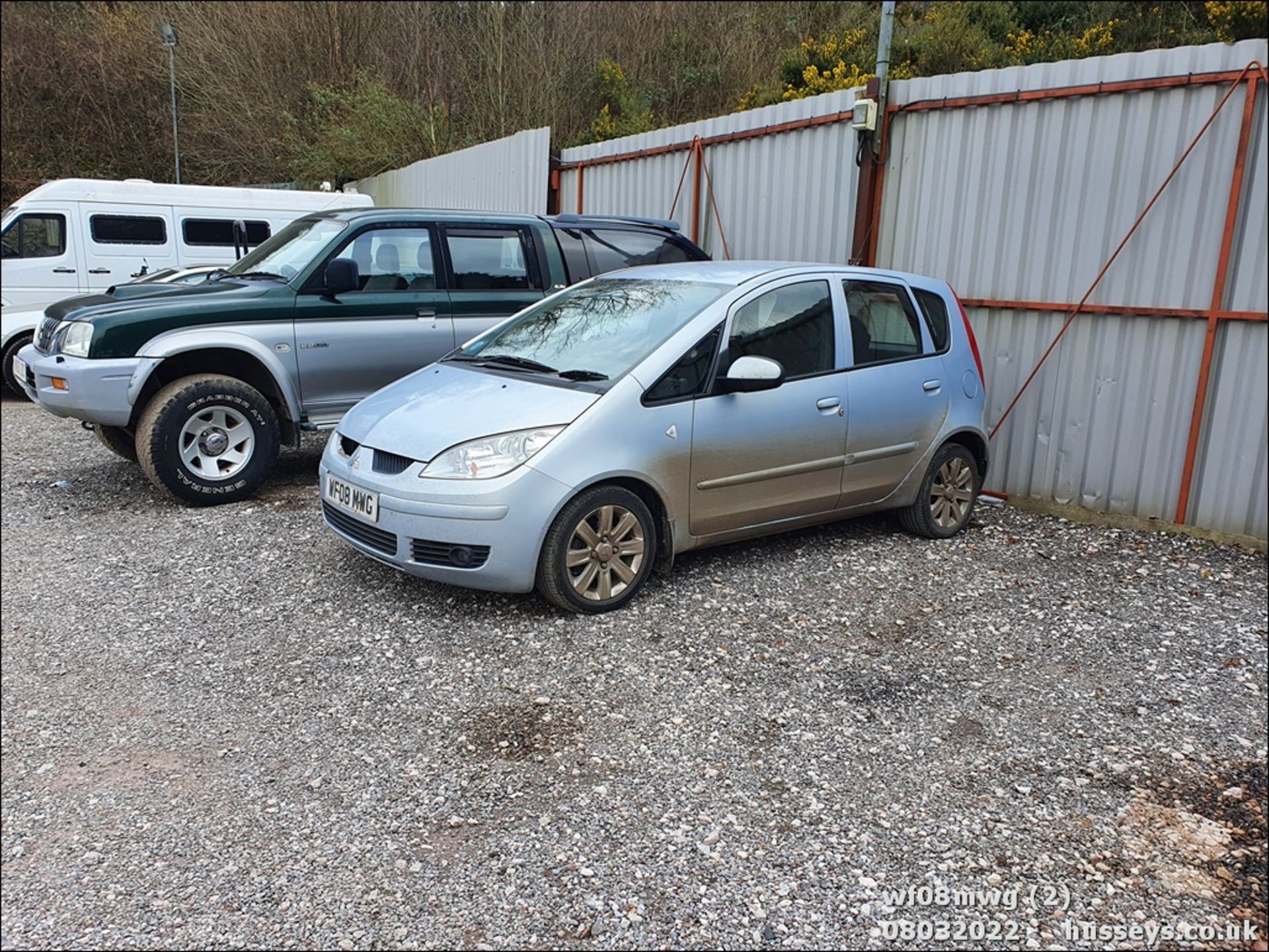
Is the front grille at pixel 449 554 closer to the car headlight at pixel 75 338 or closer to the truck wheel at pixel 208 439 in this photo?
the truck wheel at pixel 208 439

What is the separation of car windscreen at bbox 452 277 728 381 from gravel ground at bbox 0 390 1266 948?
1.25 m

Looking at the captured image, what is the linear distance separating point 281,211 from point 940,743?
455 inches

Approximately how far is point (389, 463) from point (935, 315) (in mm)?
3376

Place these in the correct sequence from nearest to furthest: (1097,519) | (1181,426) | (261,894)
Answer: (261,894) < (1181,426) < (1097,519)

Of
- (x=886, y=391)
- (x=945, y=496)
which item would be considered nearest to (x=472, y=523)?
(x=886, y=391)

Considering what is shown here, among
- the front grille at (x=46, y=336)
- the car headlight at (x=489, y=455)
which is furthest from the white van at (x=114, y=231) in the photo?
Answer: the car headlight at (x=489, y=455)

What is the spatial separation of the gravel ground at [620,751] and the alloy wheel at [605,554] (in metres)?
0.16

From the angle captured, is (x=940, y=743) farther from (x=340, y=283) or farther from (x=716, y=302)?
(x=340, y=283)

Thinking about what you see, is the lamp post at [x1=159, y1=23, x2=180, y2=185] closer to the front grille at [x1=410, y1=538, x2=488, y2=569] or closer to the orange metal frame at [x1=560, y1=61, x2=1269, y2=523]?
the orange metal frame at [x1=560, y1=61, x2=1269, y2=523]

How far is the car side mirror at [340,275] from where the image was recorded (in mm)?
6312

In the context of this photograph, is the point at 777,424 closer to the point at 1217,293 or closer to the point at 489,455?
the point at 489,455

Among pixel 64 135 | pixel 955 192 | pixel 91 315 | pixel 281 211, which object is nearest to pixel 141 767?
pixel 91 315

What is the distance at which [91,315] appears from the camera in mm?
5965

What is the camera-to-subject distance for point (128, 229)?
37.7 ft
